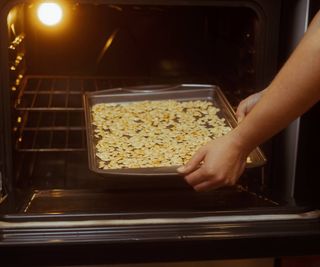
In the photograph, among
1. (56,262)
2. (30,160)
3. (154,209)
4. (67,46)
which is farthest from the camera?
(67,46)

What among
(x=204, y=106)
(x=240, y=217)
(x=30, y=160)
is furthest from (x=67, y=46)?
(x=240, y=217)

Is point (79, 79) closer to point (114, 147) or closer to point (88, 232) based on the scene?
point (114, 147)

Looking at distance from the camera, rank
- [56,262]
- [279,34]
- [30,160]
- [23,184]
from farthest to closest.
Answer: [30,160], [23,184], [279,34], [56,262]

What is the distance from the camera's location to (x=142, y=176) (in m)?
1.14

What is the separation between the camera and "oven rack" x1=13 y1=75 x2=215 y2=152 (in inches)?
64.7

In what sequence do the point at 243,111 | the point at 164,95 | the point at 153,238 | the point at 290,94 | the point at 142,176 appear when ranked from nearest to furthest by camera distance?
the point at 290,94 < the point at 153,238 < the point at 142,176 < the point at 243,111 < the point at 164,95

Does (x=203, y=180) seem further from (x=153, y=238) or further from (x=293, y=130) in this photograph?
(x=293, y=130)

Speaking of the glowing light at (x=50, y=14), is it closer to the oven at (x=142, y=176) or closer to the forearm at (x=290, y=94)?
the oven at (x=142, y=176)

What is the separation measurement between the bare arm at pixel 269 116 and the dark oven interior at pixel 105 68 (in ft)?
0.70

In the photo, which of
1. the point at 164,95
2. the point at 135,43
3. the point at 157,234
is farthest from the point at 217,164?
the point at 135,43

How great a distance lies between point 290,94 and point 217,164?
0.20 meters

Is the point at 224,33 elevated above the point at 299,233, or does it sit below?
above

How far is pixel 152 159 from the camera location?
1259 mm

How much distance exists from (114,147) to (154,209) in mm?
227
